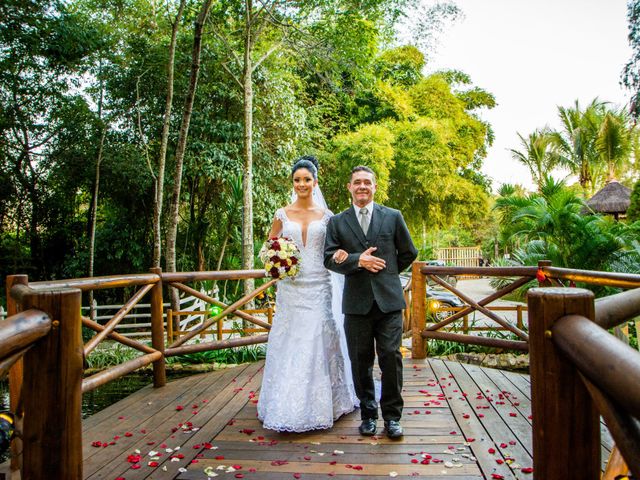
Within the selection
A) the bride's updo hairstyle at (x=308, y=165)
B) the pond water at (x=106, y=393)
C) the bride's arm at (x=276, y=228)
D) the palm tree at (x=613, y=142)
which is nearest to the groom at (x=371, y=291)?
the bride's updo hairstyle at (x=308, y=165)

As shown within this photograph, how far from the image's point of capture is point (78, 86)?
36.4 feet

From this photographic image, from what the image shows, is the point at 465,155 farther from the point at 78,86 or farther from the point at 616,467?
the point at 616,467

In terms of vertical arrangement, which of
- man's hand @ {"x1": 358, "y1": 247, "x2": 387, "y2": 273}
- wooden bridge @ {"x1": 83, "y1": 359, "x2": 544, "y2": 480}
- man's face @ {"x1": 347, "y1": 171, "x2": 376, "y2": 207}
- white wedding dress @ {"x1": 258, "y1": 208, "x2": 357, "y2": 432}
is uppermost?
man's face @ {"x1": 347, "y1": 171, "x2": 376, "y2": 207}

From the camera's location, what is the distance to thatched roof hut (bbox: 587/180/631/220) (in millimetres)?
17047

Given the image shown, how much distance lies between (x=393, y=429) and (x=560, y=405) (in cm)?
243

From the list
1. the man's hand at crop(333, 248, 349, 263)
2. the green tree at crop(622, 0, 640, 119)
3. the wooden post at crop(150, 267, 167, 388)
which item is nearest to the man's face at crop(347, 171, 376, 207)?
the man's hand at crop(333, 248, 349, 263)

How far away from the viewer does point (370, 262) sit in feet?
10.8

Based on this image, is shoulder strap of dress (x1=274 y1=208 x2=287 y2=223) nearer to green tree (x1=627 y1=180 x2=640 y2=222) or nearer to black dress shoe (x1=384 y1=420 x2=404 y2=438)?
black dress shoe (x1=384 y1=420 x2=404 y2=438)

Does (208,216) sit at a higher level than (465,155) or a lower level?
lower

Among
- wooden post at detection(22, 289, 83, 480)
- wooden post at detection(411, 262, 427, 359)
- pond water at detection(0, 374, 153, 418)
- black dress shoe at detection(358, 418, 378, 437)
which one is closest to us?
wooden post at detection(22, 289, 83, 480)

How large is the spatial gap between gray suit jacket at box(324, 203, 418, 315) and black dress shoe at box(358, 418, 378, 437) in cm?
83

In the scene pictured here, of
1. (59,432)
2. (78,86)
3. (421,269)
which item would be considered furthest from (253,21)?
(59,432)

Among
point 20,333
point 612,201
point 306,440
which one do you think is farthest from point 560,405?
point 612,201

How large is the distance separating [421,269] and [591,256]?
10.6 ft
